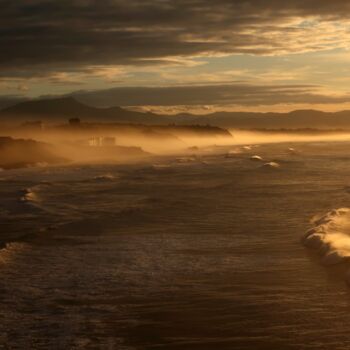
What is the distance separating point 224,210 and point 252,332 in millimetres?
17772

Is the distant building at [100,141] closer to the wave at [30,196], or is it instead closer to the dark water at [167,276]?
the wave at [30,196]

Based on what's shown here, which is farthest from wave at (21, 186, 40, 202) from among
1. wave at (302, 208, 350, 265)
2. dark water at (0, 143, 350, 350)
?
wave at (302, 208, 350, 265)

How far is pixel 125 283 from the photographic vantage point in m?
16.5

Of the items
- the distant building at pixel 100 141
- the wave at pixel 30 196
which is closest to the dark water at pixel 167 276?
the wave at pixel 30 196

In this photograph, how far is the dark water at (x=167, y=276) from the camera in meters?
12.5

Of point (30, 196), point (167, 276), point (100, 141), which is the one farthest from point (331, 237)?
point (100, 141)

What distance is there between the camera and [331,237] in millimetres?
21406

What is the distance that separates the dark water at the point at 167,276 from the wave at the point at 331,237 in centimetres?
40

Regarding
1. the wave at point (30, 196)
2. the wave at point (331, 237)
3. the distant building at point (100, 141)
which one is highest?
the wave at point (331, 237)

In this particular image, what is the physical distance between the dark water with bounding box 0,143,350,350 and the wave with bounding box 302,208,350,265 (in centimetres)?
40

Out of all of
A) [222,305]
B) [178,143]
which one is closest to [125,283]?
[222,305]

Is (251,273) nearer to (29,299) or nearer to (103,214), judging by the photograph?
(29,299)

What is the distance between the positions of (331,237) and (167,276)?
258 inches

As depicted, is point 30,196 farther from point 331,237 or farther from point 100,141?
point 100,141
